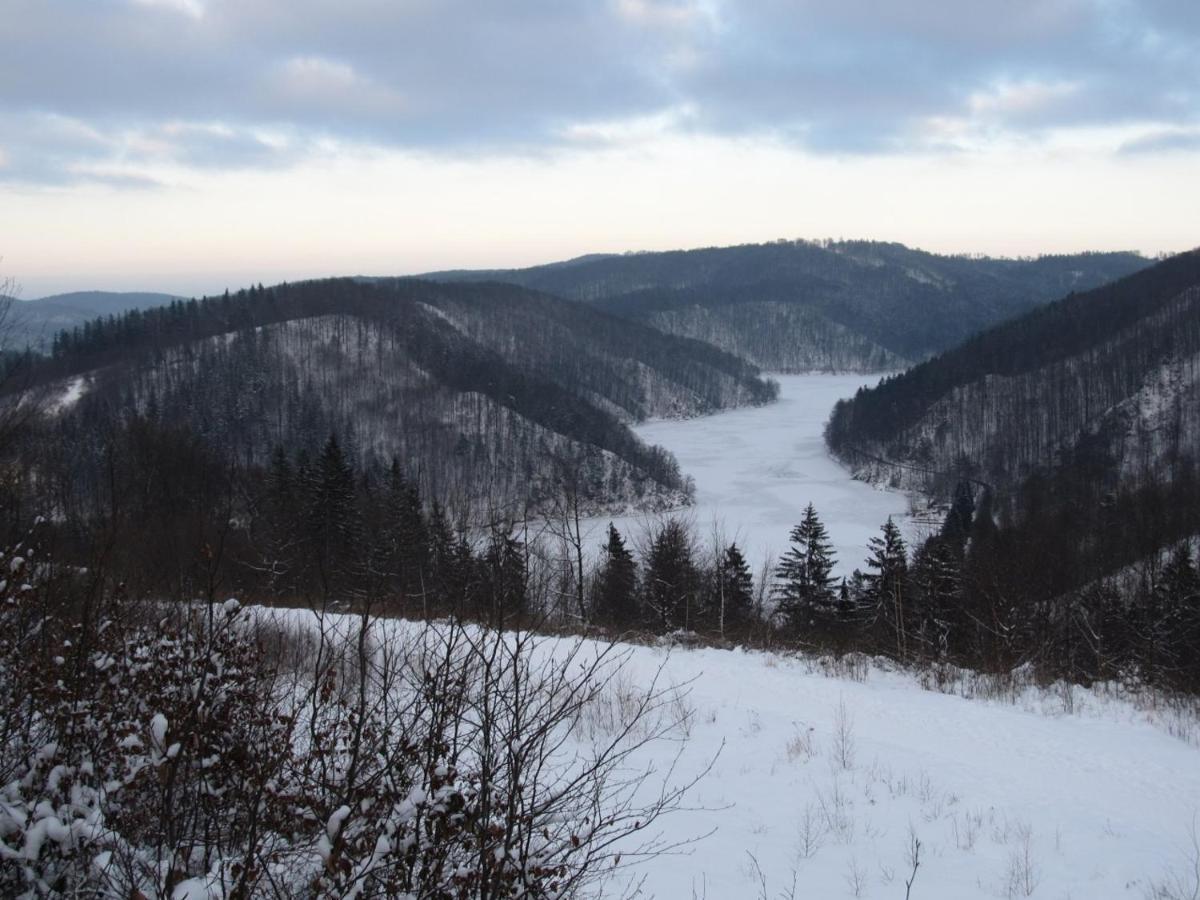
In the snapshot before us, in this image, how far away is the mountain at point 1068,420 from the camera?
5547cm

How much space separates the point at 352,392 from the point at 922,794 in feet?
348

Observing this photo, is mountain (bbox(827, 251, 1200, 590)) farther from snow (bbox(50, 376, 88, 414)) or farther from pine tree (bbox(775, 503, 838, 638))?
snow (bbox(50, 376, 88, 414))

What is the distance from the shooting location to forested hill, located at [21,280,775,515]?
280 feet

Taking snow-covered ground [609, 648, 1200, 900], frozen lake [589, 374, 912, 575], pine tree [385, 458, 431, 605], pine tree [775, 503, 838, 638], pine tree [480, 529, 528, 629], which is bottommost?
frozen lake [589, 374, 912, 575]

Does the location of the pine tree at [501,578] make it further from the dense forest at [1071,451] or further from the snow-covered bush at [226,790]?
the dense forest at [1071,451]

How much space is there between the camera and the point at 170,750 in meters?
2.77

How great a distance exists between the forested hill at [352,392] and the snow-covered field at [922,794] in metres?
55.2

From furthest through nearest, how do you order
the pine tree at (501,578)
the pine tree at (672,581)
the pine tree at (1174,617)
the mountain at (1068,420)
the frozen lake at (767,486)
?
the frozen lake at (767,486)
the mountain at (1068,420)
the pine tree at (672,581)
the pine tree at (1174,617)
the pine tree at (501,578)

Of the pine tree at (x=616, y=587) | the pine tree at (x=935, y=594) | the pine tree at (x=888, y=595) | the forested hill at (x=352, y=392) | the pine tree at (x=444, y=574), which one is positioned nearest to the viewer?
the pine tree at (x=444, y=574)

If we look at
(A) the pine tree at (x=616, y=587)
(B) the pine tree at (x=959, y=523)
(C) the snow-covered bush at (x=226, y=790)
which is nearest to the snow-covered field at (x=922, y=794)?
(C) the snow-covered bush at (x=226, y=790)

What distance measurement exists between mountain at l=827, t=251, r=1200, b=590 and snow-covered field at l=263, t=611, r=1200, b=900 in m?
41.7

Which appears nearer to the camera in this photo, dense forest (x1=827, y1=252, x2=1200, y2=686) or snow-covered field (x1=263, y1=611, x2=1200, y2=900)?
snow-covered field (x1=263, y1=611, x2=1200, y2=900)

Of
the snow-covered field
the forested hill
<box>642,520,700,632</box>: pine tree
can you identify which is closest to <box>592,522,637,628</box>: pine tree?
<box>642,520,700,632</box>: pine tree

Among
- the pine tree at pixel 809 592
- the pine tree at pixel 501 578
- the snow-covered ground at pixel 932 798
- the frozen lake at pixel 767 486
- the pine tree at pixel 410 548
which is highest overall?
the pine tree at pixel 501 578
